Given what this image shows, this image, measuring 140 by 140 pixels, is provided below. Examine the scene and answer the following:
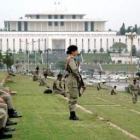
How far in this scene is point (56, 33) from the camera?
141 meters

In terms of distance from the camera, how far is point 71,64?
11.2 metres

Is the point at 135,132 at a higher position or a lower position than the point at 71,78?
lower

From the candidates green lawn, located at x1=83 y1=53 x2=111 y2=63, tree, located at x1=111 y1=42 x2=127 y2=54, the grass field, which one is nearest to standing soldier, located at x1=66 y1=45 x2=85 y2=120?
the grass field

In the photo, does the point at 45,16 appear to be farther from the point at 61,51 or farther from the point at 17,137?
the point at 17,137

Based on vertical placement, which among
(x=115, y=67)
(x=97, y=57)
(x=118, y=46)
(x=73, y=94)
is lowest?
(x=115, y=67)

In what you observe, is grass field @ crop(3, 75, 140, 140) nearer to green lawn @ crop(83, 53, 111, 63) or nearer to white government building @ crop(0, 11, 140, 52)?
green lawn @ crop(83, 53, 111, 63)

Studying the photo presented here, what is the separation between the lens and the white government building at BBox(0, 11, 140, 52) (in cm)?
14138

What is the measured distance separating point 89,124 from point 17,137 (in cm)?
191

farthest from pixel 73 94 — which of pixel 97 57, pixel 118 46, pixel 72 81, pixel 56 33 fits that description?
pixel 56 33

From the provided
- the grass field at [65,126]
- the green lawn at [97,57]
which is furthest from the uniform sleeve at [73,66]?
the green lawn at [97,57]

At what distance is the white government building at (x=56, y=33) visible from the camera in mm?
141375

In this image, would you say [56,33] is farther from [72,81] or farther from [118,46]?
[72,81]

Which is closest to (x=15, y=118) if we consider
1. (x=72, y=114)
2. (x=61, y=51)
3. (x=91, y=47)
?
(x=72, y=114)

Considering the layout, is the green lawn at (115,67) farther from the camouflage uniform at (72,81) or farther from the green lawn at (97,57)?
the camouflage uniform at (72,81)
